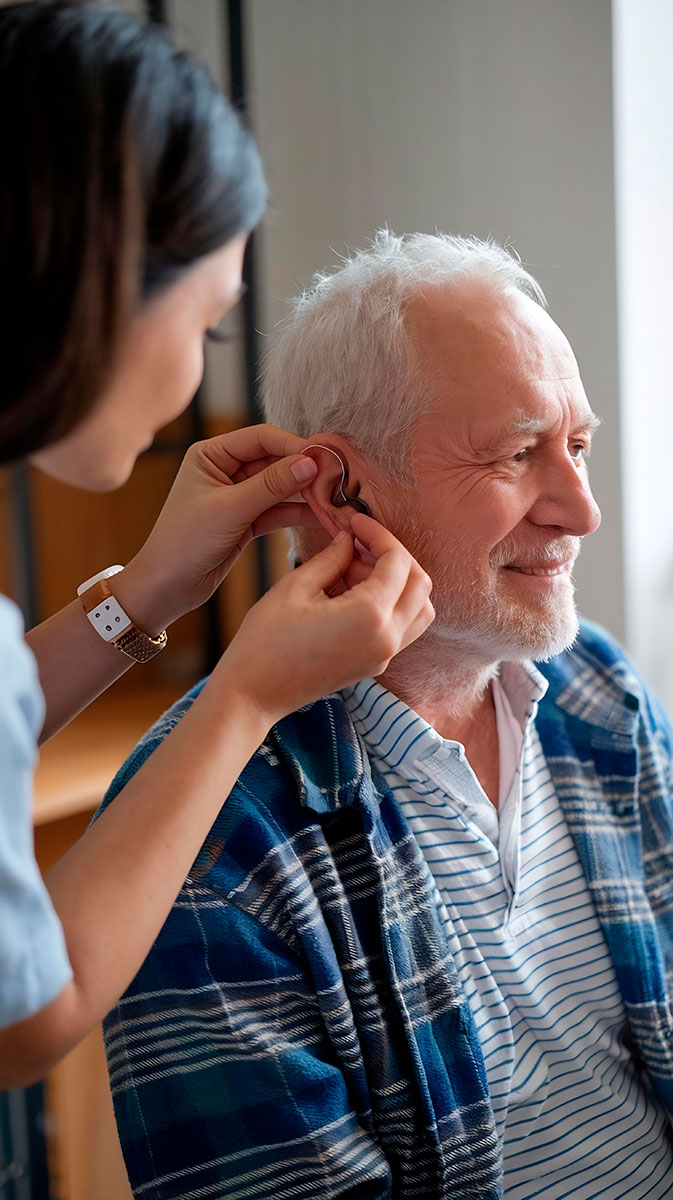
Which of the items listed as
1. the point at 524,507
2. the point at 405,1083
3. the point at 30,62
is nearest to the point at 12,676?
the point at 30,62

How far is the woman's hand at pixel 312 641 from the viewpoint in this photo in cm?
82

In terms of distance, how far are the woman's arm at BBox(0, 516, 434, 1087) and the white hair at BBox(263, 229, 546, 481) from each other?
33 cm

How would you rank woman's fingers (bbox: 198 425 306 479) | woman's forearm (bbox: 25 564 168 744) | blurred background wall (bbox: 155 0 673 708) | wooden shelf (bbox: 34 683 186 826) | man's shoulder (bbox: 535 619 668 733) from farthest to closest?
wooden shelf (bbox: 34 683 186 826)
blurred background wall (bbox: 155 0 673 708)
man's shoulder (bbox: 535 619 668 733)
woman's fingers (bbox: 198 425 306 479)
woman's forearm (bbox: 25 564 168 744)

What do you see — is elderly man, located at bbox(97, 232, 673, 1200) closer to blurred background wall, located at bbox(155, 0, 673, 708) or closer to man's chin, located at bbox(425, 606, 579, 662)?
man's chin, located at bbox(425, 606, 579, 662)

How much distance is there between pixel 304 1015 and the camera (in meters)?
1.00

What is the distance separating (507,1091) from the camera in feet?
3.72

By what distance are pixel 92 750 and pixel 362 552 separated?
4.79 feet

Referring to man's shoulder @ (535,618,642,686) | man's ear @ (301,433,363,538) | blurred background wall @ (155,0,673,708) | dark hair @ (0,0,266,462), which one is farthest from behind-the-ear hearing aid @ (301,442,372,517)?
blurred background wall @ (155,0,673,708)

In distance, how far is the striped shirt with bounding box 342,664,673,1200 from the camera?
1.15 metres

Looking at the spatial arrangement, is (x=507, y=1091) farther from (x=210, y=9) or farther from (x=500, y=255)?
(x=210, y=9)

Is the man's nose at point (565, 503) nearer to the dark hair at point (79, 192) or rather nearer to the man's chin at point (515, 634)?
the man's chin at point (515, 634)

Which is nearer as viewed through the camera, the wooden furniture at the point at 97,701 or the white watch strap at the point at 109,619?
the white watch strap at the point at 109,619

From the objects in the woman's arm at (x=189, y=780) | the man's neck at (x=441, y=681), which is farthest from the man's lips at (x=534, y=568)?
the woman's arm at (x=189, y=780)

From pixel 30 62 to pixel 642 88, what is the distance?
162 cm
